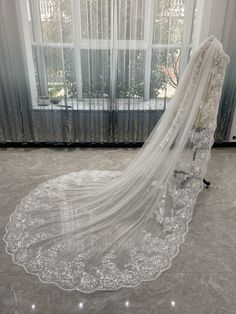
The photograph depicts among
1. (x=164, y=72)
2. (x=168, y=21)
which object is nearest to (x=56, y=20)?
(x=168, y=21)

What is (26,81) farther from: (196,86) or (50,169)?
(196,86)

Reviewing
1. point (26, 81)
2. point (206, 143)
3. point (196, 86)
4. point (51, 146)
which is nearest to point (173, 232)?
point (206, 143)

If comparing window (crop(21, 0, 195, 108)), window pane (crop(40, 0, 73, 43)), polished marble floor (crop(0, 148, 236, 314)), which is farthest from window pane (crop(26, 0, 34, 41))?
polished marble floor (crop(0, 148, 236, 314))

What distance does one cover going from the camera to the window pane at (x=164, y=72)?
3.30 metres

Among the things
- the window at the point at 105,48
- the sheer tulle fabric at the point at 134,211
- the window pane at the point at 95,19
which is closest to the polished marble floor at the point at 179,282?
the sheer tulle fabric at the point at 134,211

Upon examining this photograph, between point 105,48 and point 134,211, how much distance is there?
1.95 metres

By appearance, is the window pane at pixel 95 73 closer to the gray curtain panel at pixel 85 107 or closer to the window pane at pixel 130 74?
the gray curtain panel at pixel 85 107

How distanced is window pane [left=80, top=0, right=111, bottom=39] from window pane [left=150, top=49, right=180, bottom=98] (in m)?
0.63

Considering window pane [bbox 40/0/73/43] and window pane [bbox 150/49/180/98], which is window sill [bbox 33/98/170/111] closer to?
window pane [bbox 150/49/180/98]

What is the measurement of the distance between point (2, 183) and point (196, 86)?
2.19 meters

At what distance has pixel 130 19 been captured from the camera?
10.1 feet

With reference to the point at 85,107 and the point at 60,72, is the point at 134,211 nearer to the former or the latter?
the point at 85,107

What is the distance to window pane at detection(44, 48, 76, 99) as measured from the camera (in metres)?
3.27

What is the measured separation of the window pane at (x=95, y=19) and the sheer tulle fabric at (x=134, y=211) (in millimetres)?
1249
